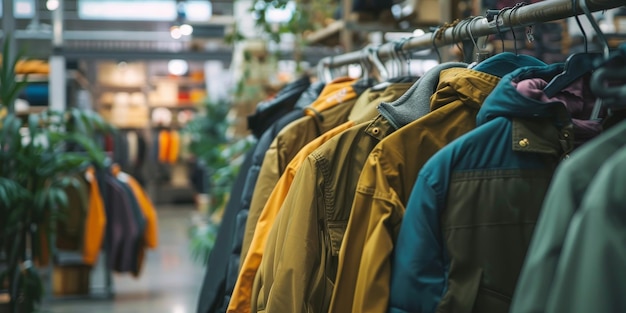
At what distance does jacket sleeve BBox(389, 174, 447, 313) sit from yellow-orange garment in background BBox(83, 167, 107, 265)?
5.12 metres

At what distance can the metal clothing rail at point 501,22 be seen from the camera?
1.57m

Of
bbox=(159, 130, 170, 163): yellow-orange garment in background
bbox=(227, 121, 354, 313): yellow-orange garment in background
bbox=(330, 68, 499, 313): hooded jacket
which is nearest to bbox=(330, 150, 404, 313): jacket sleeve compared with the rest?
bbox=(330, 68, 499, 313): hooded jacket

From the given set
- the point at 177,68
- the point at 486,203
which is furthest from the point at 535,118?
the point at 177,68

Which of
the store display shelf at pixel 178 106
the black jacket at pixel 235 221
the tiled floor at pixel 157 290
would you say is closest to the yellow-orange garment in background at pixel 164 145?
the store display shelf at pixel 178 106

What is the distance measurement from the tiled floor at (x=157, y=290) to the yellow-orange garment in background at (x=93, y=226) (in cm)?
45

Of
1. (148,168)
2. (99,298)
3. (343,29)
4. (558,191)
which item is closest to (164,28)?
(148,168)

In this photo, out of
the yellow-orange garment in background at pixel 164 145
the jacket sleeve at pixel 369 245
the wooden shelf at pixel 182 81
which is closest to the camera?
the jacket sleeve at pixel 369 245

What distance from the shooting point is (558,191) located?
1180mm

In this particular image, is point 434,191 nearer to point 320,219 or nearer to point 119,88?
point 320,219

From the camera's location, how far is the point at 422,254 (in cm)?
174

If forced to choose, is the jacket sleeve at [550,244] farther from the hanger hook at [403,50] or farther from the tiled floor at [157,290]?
the tiled floor at [157,290]

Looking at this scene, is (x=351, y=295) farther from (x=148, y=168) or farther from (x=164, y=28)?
(x=164, y=28)

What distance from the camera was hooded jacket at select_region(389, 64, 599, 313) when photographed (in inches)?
66.3

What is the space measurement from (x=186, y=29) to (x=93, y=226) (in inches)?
249
